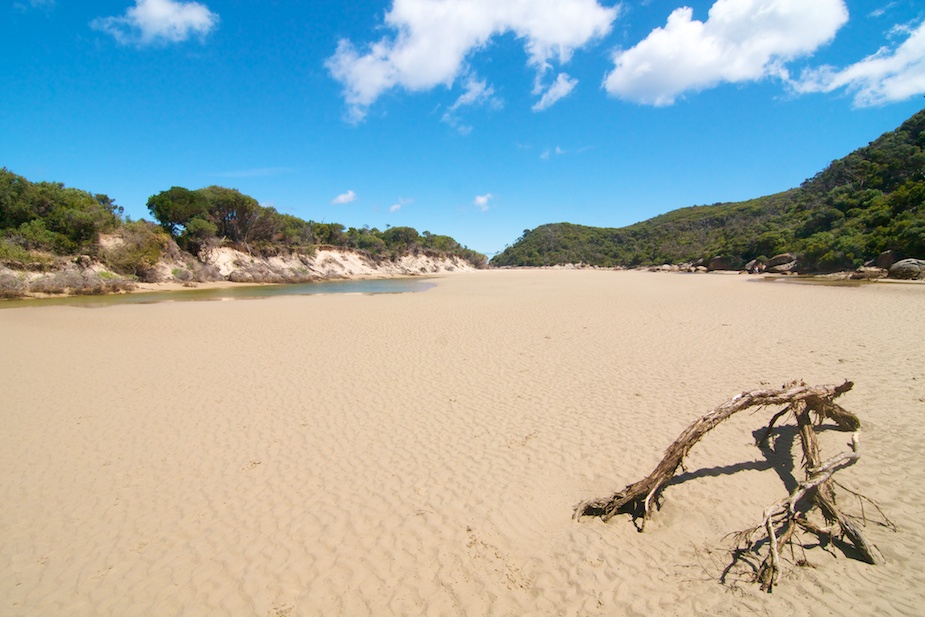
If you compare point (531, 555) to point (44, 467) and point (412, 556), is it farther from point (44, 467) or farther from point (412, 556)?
point (44, 467)

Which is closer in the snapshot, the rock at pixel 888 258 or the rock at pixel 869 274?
the rock at pixel 869 274

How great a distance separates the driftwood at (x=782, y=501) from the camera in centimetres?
321

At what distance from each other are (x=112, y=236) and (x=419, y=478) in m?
46.5

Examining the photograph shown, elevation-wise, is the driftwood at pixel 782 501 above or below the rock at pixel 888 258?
below

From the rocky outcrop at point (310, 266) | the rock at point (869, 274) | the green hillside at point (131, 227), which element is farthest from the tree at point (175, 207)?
the rock at point (869, 274)

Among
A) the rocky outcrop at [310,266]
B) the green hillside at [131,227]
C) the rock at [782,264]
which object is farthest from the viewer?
the rocky outcrop at [310,266]

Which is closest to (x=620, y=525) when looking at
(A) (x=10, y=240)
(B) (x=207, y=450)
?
(B) (x=207, y=450)

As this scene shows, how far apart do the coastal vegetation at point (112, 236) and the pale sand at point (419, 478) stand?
2560cm

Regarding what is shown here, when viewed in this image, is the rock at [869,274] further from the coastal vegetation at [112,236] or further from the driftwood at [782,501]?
the coastal vegetation at [112,236]

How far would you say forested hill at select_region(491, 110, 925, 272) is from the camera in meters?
31.7

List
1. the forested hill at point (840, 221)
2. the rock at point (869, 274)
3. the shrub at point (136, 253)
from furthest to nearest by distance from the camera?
the shrub at point (136, 253) → the forested hill at point (840, 221) → the rock at point (869, 274)

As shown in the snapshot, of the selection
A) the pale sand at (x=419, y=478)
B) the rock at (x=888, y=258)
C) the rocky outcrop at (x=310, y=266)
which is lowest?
the pale sand at (x=419, y=478)

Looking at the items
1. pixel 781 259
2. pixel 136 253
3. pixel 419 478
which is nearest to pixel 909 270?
pixel 781 259

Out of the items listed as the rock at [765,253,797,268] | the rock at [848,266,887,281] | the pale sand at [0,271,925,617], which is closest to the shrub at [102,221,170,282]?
the pale sand at [0,271,925,617]
